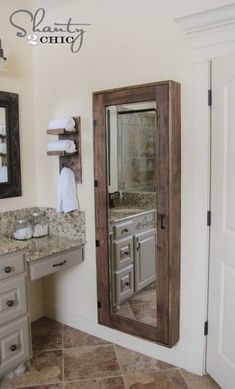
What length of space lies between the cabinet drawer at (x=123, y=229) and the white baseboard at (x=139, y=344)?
79 cm

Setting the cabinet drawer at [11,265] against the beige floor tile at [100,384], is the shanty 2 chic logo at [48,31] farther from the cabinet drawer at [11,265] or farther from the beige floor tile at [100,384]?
the beige floor tile at [100,384]

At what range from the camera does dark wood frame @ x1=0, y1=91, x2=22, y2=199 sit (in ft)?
8.96

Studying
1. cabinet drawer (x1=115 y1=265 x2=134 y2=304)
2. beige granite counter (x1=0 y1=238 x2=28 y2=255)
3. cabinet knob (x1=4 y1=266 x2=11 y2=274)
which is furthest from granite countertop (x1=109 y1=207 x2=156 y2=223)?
cabinet knob (x1=4 y1=266 x2=11 y2=274)

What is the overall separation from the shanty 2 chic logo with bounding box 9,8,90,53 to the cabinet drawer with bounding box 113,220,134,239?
138 centimetres

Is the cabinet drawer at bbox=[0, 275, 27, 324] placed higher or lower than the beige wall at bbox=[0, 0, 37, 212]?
lower

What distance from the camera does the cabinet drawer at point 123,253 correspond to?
96.7 inches

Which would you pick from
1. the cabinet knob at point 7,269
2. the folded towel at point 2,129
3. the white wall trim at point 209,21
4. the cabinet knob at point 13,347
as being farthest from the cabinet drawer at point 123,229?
the white wall trim at point 209,21

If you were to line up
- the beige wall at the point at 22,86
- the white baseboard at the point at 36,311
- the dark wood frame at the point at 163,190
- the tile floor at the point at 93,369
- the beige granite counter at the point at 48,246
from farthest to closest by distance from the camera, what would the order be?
the white baseboard at the point at 36,311
the beige wall at the point at 22,86
the beige granite counter at the point at 48,246
the tile floor at the point at 93,369
the dark wood frame at the point at 163,190

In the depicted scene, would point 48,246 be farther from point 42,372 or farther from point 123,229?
point 42,372

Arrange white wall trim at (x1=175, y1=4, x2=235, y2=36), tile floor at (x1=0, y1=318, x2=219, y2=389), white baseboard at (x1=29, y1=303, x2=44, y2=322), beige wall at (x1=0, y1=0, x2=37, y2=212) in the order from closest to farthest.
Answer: white wall trim at (x1=175, y1=4, x2=235, y2=36), tile floor at (x1=0, y1=318, x2=219, y2=389), beige wall at (x1=0, y1=0, x2=37, y2=212), white baseboard at (x1=29, y1=303, x2=44, y2=322)

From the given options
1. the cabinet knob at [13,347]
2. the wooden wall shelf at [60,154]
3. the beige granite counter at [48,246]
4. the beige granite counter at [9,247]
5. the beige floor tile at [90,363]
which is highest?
the wooden wall shelf at [60,154]

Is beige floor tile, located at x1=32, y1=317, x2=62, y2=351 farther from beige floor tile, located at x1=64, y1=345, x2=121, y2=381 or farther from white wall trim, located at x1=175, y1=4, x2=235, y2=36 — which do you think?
white wall trim, located at x1=175, y1=4, x2=235, y2=36

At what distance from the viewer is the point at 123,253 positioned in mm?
2488

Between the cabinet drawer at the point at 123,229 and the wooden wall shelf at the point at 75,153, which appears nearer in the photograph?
the cabinet drawer at the point at 123,229
